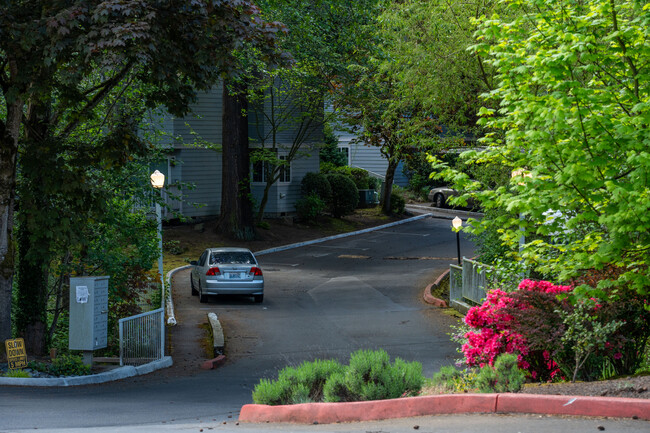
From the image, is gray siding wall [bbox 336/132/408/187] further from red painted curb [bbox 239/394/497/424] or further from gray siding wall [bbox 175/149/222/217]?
red painted curb [bbox 239/394/497/424]

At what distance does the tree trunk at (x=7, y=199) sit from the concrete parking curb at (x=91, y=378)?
1395 mm

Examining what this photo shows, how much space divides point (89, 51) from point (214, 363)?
640 centimetres

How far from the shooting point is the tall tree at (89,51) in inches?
441

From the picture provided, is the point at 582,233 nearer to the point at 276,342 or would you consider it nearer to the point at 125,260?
the point at 276,342

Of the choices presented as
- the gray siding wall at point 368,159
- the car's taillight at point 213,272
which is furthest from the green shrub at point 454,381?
the gray siding wall at point 368,159

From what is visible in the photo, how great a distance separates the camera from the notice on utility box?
12.3 m

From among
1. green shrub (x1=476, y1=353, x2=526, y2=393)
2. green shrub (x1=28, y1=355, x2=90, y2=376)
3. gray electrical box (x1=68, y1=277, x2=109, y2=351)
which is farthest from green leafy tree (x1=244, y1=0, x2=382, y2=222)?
green shrub (x1=476, y1=353, x2=526, y2=393)

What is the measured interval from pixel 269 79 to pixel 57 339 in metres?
18.4

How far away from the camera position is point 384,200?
42156 mm

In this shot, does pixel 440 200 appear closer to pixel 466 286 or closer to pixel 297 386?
pixel 466 286

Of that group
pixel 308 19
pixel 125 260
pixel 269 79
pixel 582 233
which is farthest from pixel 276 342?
pixel 269 79

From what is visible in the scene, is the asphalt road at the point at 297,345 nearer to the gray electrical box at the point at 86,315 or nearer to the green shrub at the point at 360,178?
the gray electrical box at the point at 86,315

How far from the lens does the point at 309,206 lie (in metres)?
37.0

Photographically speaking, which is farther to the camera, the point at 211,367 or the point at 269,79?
the point at 269,79
